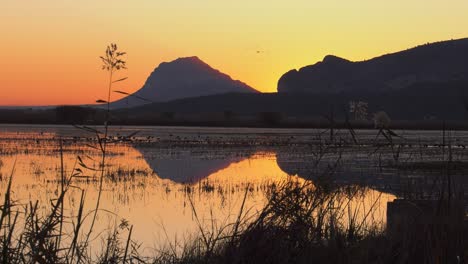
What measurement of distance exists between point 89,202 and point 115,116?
10713 mm

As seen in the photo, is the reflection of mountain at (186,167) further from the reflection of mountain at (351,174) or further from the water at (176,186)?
the reflection of mountain at (351,174)

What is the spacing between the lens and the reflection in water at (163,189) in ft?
40.7

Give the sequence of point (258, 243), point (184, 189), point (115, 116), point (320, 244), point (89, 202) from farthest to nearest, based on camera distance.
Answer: point (184, 189)
point (89, 202)
point (320, 244)
point (258, 243)
point (115, 116)

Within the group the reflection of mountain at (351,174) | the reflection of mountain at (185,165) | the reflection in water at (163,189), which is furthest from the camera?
the reflection of mountain at (185,165)

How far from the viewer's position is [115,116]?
15.3 ft

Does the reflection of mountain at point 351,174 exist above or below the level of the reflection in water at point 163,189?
above

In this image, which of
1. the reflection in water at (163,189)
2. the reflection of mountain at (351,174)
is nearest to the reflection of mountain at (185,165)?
the reflection in water at (163,189)

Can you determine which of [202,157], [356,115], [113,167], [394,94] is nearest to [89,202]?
[113,167]

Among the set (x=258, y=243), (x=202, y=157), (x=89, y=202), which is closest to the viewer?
(x=258, y=243)

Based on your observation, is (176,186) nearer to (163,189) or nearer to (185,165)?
(163,189)

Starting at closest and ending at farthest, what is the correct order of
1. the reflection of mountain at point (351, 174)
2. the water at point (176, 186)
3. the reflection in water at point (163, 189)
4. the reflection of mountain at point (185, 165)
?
the water at point (176, 186)
the reflection in water at point (163, 189)
the reflection of mountain at point (351, 174)
the reflection of mountain at point (185, 165)

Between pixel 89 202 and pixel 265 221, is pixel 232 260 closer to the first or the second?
pixel 265 221

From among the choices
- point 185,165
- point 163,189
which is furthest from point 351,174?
point 185,165

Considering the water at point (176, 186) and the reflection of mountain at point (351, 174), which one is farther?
the reflection of mountain at point (351, 174)
